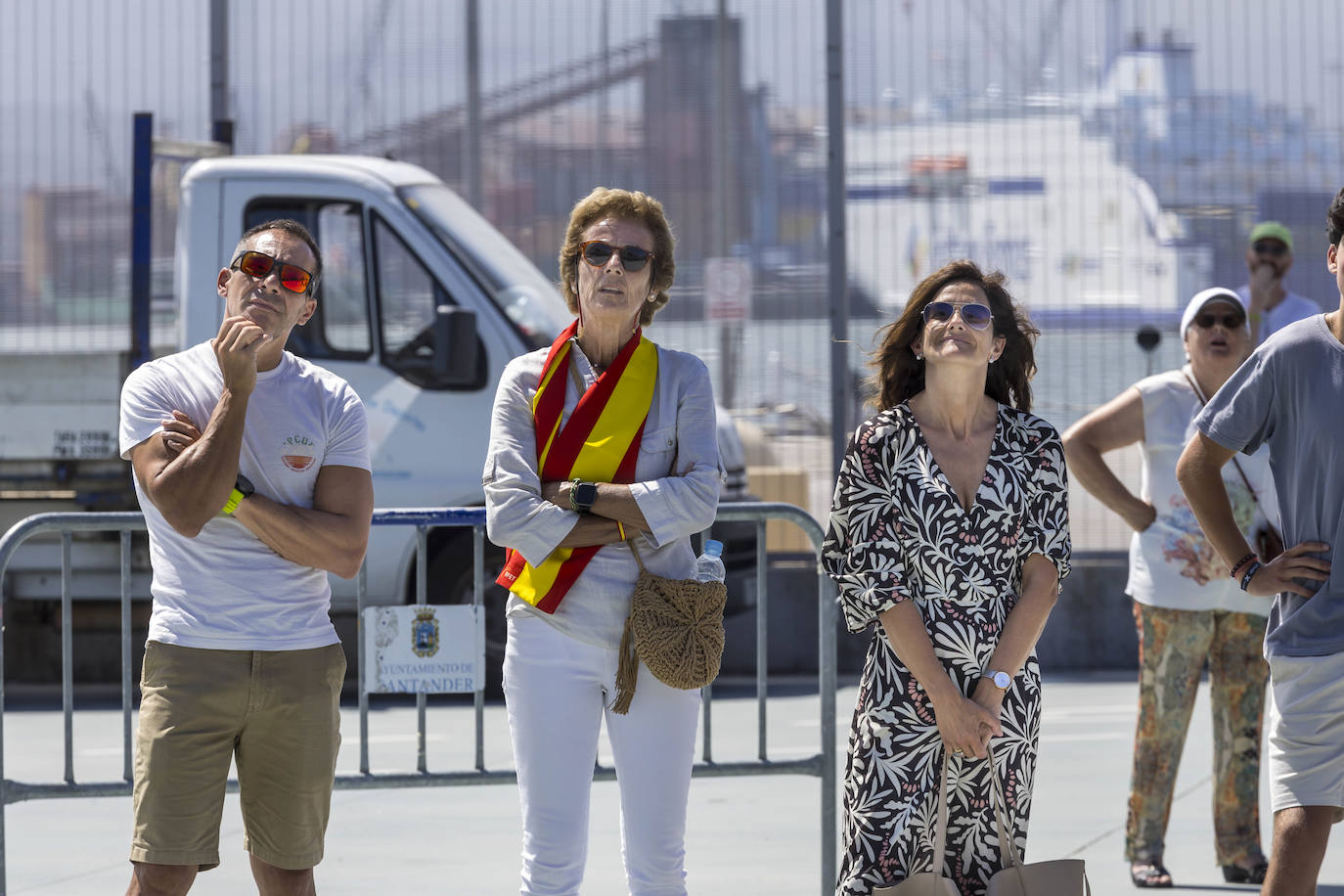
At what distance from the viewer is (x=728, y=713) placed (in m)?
8.71

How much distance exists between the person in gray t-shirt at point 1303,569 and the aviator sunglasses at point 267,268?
2110mm

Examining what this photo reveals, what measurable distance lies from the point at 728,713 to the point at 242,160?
3.69 metres

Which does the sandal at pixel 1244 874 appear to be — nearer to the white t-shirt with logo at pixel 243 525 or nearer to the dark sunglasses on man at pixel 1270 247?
the white t-shirt with logo at pixel 243 525

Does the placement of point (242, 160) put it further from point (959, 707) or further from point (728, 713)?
point (959, 707)

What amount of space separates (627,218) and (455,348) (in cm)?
456

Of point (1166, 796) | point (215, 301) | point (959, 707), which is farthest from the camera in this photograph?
point (215, 301)

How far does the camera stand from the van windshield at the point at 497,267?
8.86 meters

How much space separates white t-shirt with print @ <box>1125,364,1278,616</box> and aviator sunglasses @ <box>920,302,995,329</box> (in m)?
1.71

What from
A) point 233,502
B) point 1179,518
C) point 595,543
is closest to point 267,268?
point 233,502

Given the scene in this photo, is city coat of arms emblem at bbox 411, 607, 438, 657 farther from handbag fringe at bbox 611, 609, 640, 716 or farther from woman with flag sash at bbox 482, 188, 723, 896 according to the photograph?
handbag fringe at bbox 611, 609, 640, 716

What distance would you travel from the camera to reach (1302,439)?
3.90 m

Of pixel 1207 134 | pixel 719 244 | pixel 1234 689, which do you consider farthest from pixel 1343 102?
pixel 1234 689

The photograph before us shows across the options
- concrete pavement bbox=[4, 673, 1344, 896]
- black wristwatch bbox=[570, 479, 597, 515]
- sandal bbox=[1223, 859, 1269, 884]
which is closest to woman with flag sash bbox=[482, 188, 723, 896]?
black wristwatch bbox=[570, 479, 597, 515]

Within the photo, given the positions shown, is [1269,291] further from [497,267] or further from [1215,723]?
[497,267]
